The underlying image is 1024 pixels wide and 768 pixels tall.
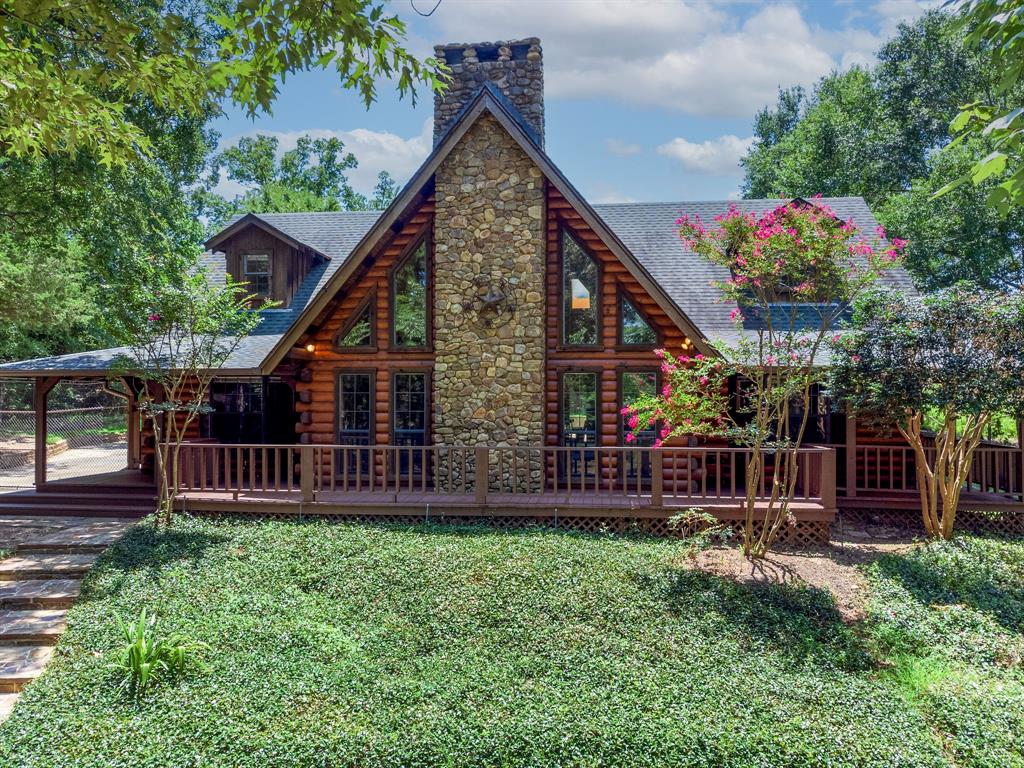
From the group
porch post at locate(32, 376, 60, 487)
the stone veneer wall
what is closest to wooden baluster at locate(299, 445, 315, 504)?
the stone veneer wall

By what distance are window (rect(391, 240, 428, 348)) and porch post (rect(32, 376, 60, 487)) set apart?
282 inches

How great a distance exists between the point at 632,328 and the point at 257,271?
31.0 feet

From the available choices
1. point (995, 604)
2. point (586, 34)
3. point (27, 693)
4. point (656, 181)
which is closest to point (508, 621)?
point (27, 693)

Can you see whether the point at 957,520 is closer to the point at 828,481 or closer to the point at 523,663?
the point at 828,481

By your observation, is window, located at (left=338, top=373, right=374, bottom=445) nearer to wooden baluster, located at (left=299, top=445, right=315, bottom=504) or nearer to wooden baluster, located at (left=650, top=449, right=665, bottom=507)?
wooden baluster, located at (left=299, top=445, right=315, bottom=504)


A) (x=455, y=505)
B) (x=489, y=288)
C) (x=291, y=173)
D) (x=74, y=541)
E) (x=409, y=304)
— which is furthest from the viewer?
(x=291, y=173)

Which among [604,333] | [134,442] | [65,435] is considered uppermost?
[604,333]

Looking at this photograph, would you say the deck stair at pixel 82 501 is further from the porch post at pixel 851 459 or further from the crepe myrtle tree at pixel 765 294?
the porch post at pixel 851 459

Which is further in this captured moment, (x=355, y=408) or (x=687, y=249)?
(x=687, y=249)

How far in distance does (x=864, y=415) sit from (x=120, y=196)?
15502 mm

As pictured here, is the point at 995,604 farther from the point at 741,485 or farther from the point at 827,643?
the point at 741,485

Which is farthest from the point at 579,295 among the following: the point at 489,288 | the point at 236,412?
the point at 236,412

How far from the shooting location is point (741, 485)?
11953mm

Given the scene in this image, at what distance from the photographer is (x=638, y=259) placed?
13125mm
